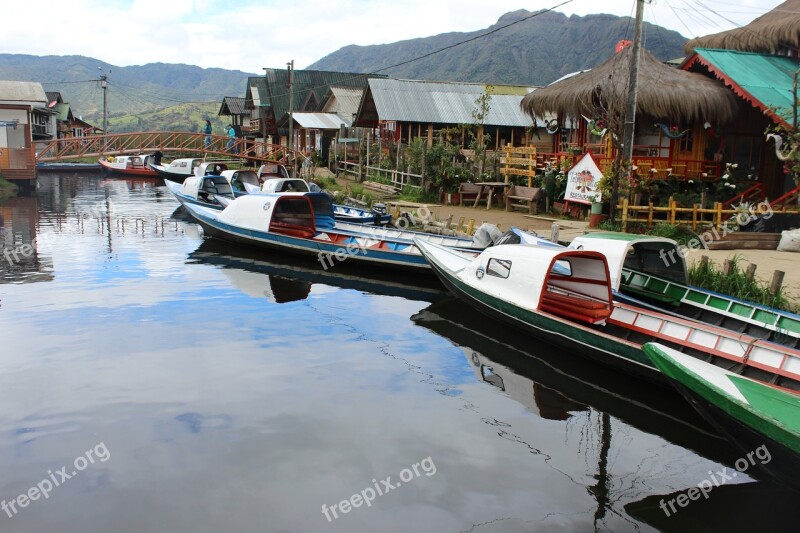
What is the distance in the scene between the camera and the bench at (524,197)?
2428 centimetres

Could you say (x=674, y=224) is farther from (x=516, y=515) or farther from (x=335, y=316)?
(x=516, y=515)

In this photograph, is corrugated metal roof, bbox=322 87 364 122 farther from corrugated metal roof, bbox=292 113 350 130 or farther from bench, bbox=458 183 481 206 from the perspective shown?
bench, bbox=458 183 481 206

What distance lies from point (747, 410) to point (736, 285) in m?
7.09

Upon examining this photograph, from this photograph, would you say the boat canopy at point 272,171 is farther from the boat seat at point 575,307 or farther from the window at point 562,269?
the boat seat at point 575,307

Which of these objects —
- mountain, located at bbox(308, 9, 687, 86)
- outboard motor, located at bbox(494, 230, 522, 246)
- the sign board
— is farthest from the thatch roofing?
mountain, located at bbox(308, 9, 687, 86)

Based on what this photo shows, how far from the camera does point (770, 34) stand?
24344mm

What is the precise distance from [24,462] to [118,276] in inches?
400

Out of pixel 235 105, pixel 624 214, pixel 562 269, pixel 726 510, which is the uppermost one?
pixel 235 105

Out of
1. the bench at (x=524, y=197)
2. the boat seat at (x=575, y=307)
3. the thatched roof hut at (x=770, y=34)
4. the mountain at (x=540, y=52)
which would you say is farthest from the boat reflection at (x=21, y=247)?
the mountain at (x=540, y=52)

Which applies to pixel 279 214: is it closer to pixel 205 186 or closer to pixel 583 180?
pixel 205 186

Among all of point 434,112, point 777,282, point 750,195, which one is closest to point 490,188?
point 750,195

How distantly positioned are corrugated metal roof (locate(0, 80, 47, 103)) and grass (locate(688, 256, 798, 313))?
124 ft

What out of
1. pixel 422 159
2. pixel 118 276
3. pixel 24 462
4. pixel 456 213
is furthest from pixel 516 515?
pixel 422 159

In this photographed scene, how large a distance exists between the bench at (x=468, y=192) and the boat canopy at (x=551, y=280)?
13.6 metres
